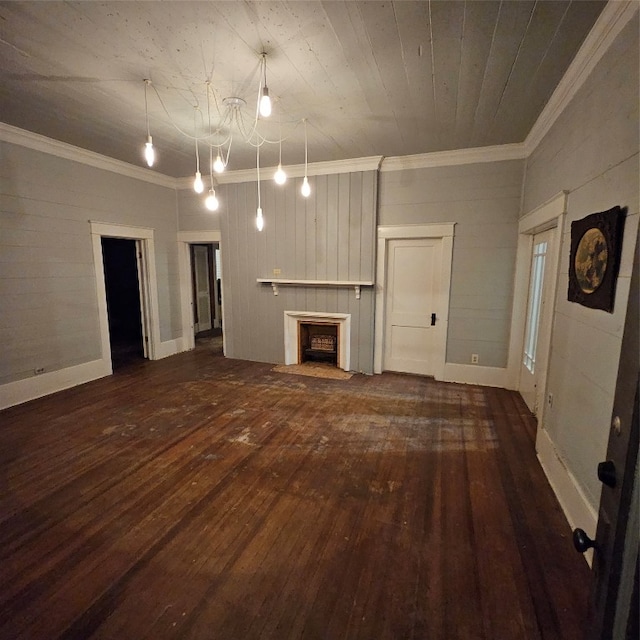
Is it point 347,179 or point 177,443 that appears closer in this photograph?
point 177,443

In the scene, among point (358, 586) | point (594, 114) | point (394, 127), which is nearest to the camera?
point (358, 586)

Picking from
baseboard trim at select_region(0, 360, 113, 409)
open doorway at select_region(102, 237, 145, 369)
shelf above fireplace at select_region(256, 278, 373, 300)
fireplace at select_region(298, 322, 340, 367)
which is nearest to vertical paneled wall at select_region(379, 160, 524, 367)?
shelf above fireplace at select_region(256, 278, 373, 300)

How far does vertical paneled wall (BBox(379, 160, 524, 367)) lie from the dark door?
11.8ft

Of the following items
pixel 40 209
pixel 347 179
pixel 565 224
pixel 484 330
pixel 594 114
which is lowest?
pixel 484 330

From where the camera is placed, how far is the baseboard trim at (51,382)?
3.60 metres

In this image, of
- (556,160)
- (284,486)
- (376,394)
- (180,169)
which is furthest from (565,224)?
(180,169)

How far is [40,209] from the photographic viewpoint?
3.78 metres

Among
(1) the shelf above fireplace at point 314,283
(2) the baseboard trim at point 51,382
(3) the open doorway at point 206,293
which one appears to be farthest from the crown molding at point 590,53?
(3) the open doorway at point 206,293

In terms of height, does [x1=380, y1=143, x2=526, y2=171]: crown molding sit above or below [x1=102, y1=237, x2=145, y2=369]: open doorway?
above

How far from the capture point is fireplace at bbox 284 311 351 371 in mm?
4883

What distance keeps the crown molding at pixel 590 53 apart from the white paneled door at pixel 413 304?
71.2 inches

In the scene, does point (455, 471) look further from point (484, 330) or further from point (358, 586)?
point (484, 330)

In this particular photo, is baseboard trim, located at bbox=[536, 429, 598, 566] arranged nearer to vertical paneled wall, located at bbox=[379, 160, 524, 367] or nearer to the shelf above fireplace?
vertical paneled wall, located at bbox=[379, 160, 524, 367]

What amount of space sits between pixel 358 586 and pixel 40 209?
186 inches
